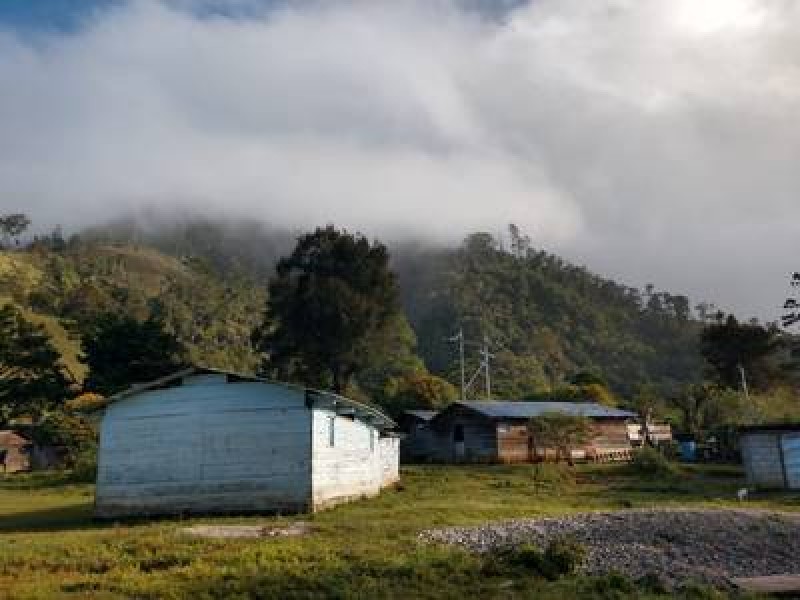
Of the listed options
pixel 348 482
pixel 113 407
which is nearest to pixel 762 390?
pixel 348 482

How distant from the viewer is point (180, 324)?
138 metres

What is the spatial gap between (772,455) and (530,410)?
1930 centimetres

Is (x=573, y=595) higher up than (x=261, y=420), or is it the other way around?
(x=261, y=420)

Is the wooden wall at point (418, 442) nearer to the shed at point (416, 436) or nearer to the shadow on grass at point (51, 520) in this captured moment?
the shed at point (416, 436)

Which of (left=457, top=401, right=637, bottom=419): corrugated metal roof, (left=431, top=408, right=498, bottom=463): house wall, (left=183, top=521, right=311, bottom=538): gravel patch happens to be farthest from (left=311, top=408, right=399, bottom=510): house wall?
(left=457, top=401, right=637, bottom=419): corrugated metal roof

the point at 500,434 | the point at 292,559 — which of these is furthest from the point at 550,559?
the point at 500,434

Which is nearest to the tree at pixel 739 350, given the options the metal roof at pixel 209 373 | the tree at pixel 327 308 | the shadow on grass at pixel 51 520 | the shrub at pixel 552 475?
the tree at pixel 327 308

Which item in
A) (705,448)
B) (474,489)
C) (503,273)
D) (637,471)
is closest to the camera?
(474,489)

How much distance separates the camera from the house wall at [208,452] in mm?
28406

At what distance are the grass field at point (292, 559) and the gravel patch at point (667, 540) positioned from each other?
137 centimetres

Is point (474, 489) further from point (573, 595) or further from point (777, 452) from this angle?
point (573, 595)

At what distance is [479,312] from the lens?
150125 mm

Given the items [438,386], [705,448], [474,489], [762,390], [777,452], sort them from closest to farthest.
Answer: [474,489] < [777,452] < [705,448] < [438,386] < [762,390]

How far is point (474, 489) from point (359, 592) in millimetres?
24078
